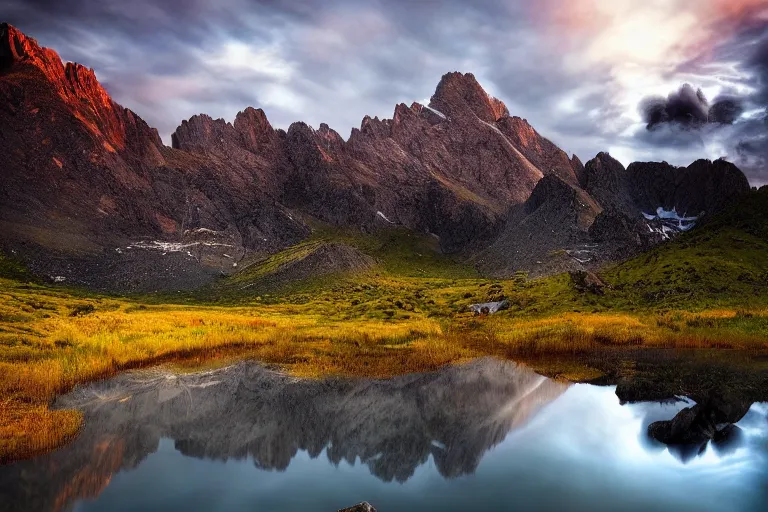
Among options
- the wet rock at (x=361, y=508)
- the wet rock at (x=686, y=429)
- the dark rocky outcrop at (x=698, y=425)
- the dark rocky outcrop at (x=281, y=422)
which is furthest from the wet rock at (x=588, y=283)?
the wet rock at (x=361, y=508)

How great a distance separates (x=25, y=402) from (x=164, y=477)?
475 inches

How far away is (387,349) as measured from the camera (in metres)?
46.2

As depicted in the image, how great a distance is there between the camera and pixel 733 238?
83.5 metres

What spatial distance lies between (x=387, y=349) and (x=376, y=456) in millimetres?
24836

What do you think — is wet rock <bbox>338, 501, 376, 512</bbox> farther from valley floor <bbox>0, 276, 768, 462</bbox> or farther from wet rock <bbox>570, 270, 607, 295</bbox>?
wet rock <bbox>570, 270, 607, 295</bbox>

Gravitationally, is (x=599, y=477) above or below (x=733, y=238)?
below

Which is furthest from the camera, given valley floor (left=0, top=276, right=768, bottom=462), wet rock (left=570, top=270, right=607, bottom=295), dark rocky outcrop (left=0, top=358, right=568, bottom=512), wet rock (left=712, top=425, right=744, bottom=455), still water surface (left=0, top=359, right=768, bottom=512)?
wet rock (left=570, top=270, right=607, bottom=295)

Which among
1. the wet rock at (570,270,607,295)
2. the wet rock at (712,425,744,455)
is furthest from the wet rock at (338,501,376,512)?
the wet rock at (570,270,607,295)

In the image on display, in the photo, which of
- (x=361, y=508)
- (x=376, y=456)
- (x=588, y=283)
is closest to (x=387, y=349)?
(x=376, y=456)

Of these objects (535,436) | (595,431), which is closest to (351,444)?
(535,436)

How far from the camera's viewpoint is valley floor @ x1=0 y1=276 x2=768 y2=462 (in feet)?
94.3

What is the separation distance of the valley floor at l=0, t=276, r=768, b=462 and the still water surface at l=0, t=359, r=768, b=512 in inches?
105

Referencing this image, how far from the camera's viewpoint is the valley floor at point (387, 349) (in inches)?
1131

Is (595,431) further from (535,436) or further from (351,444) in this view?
(351,444)
